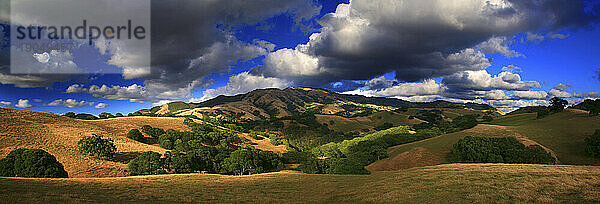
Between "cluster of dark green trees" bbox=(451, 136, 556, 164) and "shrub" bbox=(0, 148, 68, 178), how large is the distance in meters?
96.6

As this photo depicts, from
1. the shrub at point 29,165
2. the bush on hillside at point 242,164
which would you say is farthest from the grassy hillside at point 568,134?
the shrub at point 29,165

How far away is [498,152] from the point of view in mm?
65062

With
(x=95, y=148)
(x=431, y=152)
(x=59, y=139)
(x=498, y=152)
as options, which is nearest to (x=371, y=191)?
(x=498, y=152)

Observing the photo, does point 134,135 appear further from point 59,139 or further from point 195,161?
point 195,161

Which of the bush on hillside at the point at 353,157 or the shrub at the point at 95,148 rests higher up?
the shrub at the point at 95,148

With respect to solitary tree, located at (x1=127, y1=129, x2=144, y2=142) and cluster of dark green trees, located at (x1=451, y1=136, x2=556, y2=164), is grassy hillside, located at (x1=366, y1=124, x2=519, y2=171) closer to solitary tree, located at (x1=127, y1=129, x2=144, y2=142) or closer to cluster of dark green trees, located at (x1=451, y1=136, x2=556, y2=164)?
cluster of dark green trees, located at (x1=451, y1=136, x2=556, y2=164)

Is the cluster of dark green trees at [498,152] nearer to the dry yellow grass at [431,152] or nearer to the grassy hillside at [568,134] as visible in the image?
the dry yellow grass at [431,152]

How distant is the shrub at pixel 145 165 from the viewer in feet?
176

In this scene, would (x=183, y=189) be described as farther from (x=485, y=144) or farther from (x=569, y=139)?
(x=569, y=139)

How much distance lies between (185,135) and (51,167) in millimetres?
61783

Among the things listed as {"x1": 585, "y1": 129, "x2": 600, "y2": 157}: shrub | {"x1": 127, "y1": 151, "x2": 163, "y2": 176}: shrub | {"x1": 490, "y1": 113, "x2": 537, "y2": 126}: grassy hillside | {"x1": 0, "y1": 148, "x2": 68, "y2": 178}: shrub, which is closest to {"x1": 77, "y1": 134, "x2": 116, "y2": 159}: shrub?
{"x1": 127, "y1": 151, "x2": 163, "y2": 176}: shrub

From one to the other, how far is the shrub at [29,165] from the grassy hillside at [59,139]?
10.8 m

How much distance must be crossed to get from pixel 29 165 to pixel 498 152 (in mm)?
106144

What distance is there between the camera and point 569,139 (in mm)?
72750
